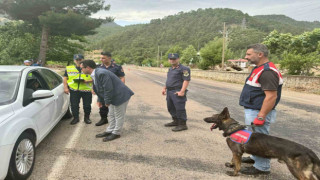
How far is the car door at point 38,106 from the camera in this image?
3039 mm

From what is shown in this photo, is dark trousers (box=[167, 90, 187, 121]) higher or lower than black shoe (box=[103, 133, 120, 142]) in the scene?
higher

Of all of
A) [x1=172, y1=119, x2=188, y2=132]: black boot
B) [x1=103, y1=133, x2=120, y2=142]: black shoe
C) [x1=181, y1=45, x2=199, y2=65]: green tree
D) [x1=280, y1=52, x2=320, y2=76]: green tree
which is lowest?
[x1=103, y1=133, x2=120, y2=142]: black shoe

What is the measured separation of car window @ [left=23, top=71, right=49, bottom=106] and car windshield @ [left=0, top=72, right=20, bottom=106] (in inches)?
5.4

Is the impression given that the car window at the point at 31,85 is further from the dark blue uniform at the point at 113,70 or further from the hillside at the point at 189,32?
the hillside at the point at 189,32

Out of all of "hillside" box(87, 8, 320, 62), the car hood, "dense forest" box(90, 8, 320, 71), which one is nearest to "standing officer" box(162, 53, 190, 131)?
the car hood

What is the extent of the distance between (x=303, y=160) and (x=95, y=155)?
113 inches

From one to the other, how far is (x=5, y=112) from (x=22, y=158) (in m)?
0.62

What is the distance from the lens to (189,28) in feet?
436

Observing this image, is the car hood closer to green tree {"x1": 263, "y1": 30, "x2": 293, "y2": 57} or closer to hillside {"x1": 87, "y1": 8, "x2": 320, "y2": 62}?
green tree {"x1": 263, "y1": 30, "x2": 293, "y2": 57}

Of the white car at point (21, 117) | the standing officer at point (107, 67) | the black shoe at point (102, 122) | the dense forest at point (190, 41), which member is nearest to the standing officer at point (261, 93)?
the white car at point (21, 117)

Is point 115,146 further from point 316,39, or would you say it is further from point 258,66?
point 316,39

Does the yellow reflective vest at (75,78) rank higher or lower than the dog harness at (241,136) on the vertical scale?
higher

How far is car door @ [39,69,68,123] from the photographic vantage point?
169 inches

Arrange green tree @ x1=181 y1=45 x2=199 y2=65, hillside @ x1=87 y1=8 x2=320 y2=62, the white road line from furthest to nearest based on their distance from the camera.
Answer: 1. hillside @ x1=87 y1=8 x2=320 y2=62
2. green tree @ x1=181 y1=45 x2=199 y2=65
3. the white road line
